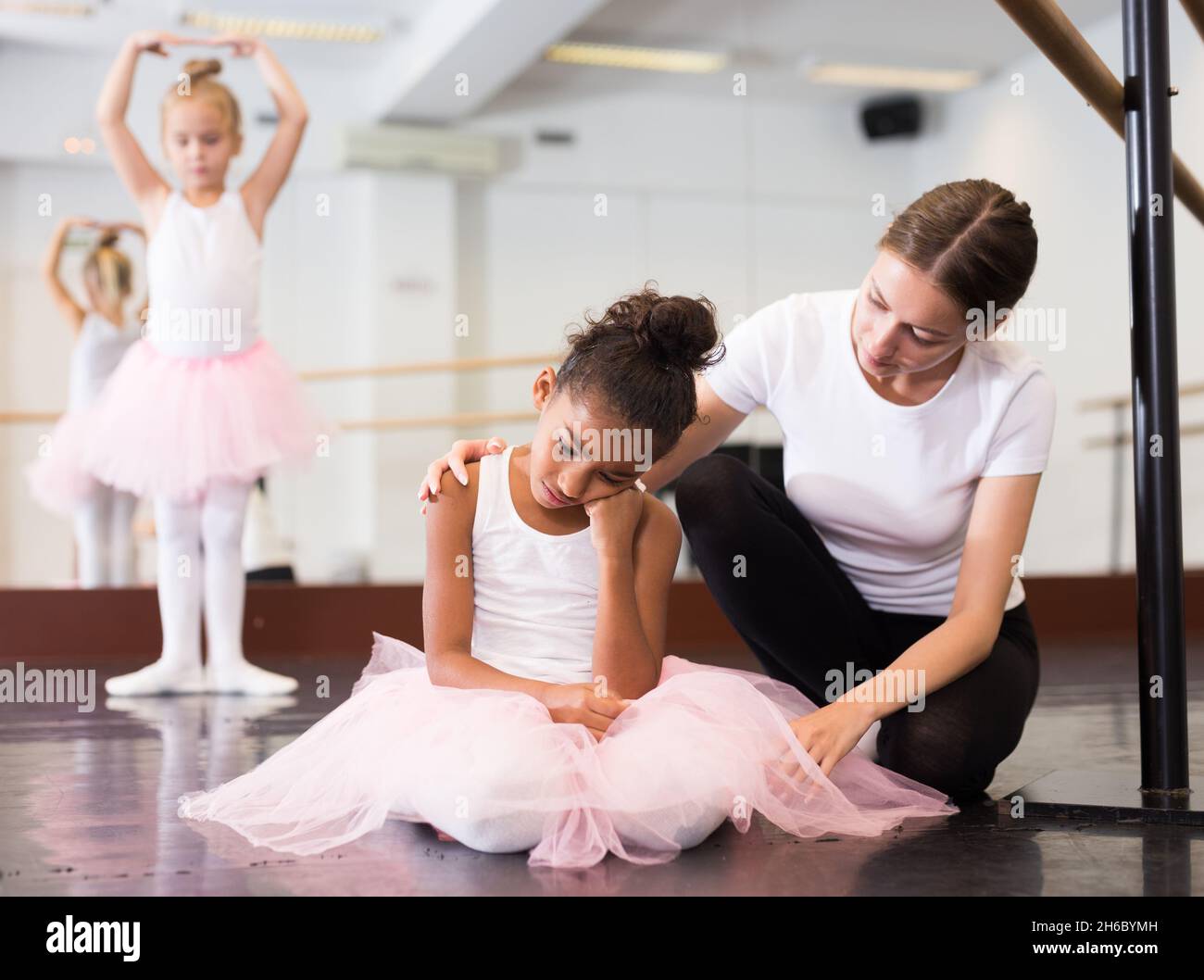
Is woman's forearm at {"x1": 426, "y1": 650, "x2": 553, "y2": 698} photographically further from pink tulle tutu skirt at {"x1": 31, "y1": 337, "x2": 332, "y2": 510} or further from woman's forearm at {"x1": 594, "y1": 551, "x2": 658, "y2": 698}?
pink tulle tutu skirt at {"x1": 31, "y1": 337, "x2": 332, "y2": 510}

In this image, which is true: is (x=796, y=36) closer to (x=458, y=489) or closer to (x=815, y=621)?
(x=815, y=621)

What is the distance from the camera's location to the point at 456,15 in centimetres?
490

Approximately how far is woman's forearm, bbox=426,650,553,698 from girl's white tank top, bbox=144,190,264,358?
59.5 inches

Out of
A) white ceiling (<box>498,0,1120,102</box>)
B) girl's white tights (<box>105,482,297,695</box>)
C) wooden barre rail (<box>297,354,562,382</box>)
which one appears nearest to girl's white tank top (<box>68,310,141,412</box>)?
girl's white tights (<box>105,482,297,695</box>)

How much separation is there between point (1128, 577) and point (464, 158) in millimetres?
3233

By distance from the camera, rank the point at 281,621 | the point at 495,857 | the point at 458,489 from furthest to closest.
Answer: the point at 281,621, the point at 458,489, the point at 495,857

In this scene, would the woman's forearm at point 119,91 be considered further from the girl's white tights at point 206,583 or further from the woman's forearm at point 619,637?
the woman's forearm at point 619,637

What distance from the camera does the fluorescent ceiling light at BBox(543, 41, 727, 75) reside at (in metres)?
5.37

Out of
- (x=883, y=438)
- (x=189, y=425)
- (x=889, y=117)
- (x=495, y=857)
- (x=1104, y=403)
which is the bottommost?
(x=495, y=857)

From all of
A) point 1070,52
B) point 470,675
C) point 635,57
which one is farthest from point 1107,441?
point 470,675

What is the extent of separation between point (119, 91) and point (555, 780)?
2054mm

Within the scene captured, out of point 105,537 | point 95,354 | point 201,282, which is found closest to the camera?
point 201,282

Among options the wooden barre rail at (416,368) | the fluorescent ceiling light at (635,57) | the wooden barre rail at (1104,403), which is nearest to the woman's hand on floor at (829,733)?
the wooden barre rail at (416,368)

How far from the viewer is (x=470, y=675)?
1197mm
